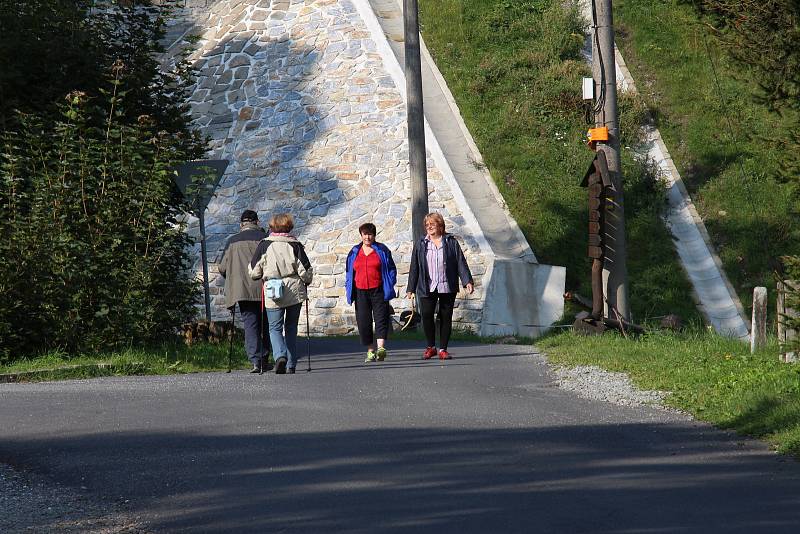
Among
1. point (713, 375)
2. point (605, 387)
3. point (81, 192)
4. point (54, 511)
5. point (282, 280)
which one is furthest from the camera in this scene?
point (81, 192)

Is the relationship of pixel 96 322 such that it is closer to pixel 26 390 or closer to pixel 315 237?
pixel 26 390

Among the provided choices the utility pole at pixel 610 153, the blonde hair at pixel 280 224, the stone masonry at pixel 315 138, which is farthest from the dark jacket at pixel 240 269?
the stone masonry at pixel 315 138

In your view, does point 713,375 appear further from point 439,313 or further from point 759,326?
point 439,313

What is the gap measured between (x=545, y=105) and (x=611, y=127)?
11.6 metres

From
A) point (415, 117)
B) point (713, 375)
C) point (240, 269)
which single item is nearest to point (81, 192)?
point (240, 269)

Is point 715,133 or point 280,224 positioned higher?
point 715,133

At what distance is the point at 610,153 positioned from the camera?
56.2ft

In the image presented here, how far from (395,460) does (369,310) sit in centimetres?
784

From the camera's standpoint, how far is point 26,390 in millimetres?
11828

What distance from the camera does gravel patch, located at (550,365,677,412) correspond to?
1040cm

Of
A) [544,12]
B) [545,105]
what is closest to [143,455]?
[545,105]

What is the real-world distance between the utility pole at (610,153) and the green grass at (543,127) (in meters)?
4.91

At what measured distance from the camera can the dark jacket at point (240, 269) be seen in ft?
46.7

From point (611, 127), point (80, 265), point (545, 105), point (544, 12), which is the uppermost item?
point (544, 12)
